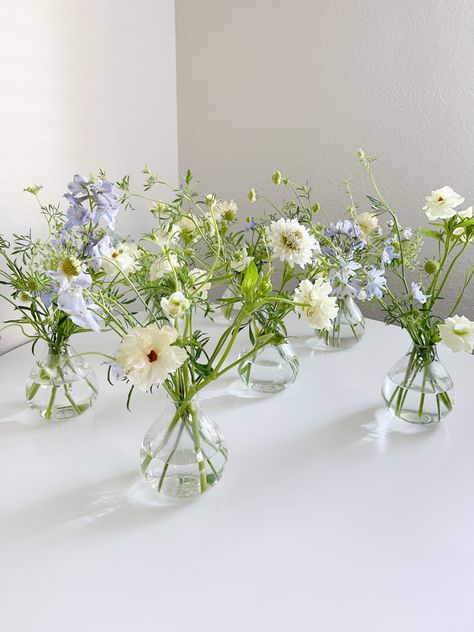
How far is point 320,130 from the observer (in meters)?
1.82

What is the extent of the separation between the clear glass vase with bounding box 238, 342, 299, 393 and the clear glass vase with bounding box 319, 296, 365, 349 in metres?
0.25

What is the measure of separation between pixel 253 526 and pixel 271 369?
0.40 metres

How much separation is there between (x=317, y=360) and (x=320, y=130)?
34.5 inches

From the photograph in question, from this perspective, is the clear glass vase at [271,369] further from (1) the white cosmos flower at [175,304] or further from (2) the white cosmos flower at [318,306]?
(1) the white cosmos flower at [175,304]

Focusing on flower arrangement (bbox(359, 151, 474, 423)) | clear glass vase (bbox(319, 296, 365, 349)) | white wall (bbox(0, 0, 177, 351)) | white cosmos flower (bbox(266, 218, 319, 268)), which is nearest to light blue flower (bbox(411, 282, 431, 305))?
flower arrangement (bbox(359, 151, 474, 423))

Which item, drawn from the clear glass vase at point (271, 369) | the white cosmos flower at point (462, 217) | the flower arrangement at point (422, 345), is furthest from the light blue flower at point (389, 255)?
the clear glass vase at point (271, 369)

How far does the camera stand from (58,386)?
3.21 ft

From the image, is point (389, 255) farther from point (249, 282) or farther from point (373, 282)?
→ point (249, 282)

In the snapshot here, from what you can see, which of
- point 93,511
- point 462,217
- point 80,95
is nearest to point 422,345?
point 462,217

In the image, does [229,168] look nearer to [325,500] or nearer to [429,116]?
[429,116]

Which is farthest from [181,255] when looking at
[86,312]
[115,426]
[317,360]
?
[317,360]

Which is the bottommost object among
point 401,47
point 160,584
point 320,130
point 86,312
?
point 160,584

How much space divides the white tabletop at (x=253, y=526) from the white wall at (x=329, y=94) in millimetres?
890

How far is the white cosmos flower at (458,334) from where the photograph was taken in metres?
0.80
